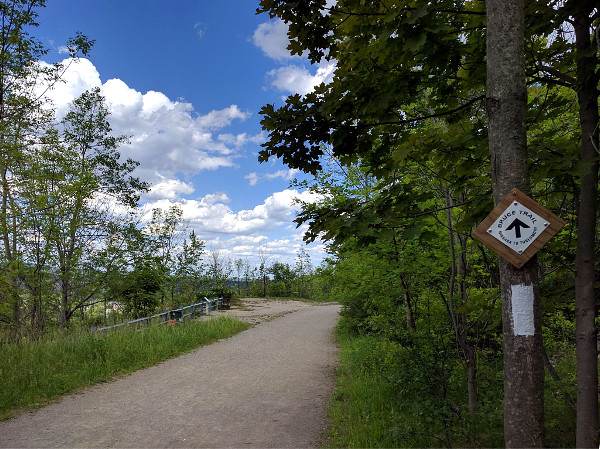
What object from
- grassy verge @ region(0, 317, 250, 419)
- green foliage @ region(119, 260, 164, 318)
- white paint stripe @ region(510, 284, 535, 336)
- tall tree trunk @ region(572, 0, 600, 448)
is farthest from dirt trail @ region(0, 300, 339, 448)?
green foliage @ region(119, 260, 164, 318)

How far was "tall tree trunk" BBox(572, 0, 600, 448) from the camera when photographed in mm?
2256

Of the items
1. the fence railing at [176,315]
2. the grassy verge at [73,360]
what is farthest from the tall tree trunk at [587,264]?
the fence railing at [176,315]

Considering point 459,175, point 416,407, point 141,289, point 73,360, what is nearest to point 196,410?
point 416,407

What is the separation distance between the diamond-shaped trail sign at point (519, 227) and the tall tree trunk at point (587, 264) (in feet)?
1.91

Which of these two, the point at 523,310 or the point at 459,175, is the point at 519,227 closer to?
the point at 523,310

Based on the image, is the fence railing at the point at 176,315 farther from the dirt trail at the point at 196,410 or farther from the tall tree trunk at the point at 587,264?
the tall tree trunk at the point at 587,264

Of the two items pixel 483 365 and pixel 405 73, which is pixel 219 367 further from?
pixel 405 73

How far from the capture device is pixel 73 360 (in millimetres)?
7461

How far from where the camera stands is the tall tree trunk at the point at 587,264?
226 cm

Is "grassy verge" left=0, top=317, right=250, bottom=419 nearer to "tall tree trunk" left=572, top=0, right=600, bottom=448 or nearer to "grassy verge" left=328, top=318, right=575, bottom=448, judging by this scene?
"grassy verge" left=328, top=318, right=575, bottom=448

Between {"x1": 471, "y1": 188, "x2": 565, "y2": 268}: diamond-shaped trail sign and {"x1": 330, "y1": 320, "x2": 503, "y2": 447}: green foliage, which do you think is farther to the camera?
{"x1": 330, "y1": 320, "x2": 503, "y2": 447}: green foliage

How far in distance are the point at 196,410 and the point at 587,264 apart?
17.7ft

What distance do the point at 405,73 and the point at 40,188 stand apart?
39.1 ft

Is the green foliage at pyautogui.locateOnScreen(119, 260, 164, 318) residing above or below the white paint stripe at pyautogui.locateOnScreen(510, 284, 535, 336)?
below
